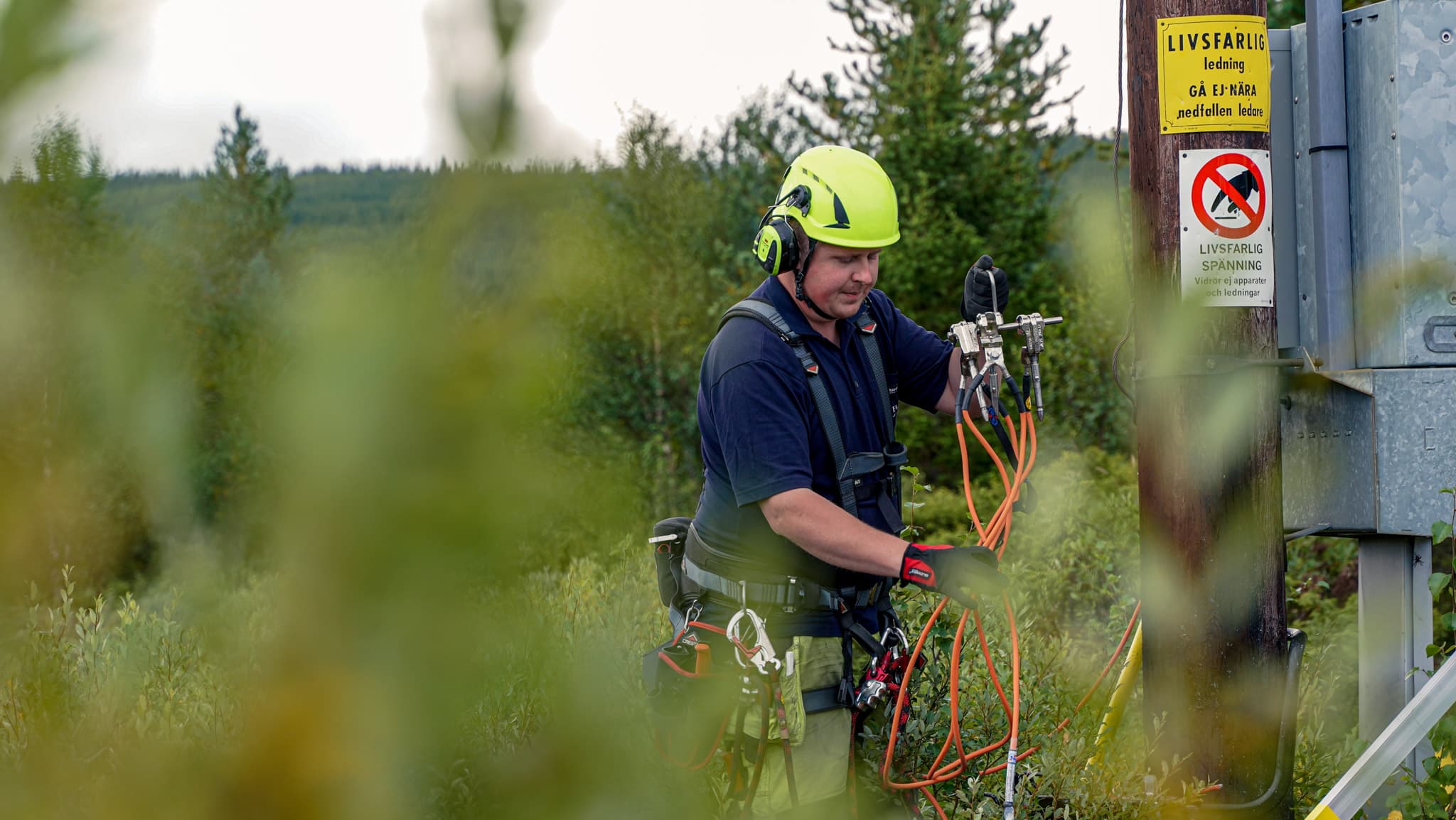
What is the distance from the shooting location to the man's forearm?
2803mm

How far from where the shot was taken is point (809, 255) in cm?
311

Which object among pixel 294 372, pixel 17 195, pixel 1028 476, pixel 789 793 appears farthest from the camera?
pixel 1028 476

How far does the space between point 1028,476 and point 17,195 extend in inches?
117

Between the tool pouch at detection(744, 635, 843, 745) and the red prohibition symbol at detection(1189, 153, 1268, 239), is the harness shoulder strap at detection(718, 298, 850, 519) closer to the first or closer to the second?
the tool pouch at detection(744, 635, 843, 745)

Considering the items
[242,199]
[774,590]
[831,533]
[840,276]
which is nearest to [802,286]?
[840,276]

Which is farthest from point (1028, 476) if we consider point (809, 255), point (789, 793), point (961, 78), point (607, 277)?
point (961, 78)

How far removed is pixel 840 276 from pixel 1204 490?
1.07 m

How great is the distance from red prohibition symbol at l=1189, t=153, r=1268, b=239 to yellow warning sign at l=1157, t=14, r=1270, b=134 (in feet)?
0.29

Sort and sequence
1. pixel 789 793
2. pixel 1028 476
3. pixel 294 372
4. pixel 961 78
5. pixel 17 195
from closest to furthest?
pixel 294 372
pixel 17 195
pixel 789 793
pixel 1028 476
pixel 961 78

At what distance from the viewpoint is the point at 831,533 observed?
2.83 meters

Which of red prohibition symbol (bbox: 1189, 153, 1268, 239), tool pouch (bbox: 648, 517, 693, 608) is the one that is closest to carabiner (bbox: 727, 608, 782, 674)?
tool pouch (bbox: 648, 517, 693, 608)

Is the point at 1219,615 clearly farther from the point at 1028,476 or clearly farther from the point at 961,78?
the point at 961,78

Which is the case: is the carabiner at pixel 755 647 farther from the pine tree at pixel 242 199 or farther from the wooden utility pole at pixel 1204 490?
the pine tree at pixel 242 199

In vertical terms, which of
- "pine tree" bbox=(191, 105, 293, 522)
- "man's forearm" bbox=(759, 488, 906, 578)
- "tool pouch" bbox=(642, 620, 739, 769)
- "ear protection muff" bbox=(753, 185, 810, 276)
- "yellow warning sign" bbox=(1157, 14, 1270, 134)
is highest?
"yellow warning sign" bbox=(1157, 14, 1270, 134)
